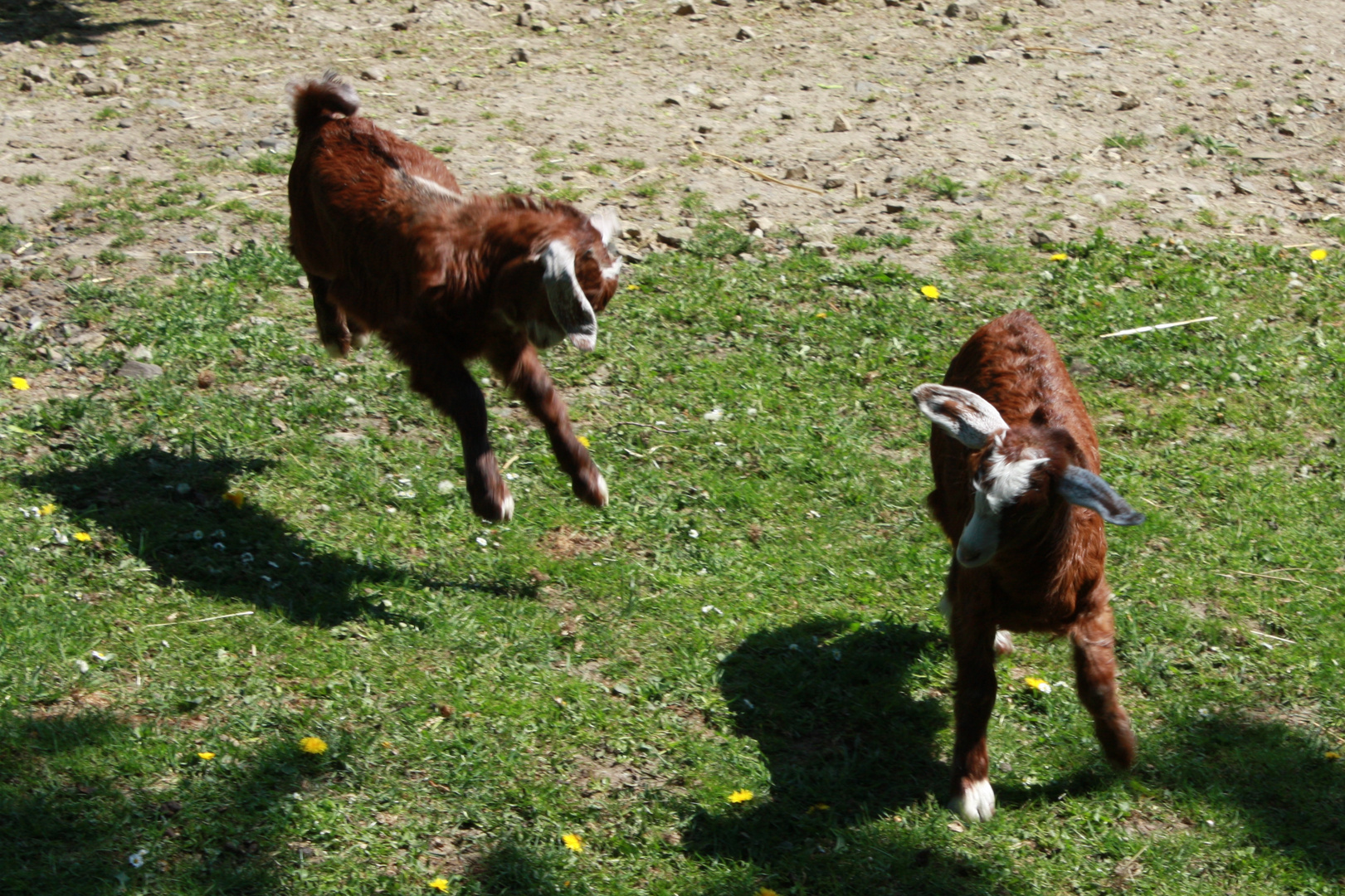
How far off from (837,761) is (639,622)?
3.56 ft

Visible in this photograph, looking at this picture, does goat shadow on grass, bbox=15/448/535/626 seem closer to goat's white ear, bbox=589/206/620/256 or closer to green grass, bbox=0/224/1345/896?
green grass, bbox=0/224/1345/896

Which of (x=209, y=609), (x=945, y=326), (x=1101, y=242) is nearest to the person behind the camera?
(x=209, y=609)

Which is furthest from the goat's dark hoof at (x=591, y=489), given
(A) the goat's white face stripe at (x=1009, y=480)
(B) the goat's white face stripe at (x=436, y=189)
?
(A) the goat's white face stripe at (x=1009, y=480)

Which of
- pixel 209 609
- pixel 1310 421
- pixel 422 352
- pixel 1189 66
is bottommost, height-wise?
pixel 209 609

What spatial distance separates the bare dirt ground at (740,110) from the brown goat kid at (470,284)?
2763 mm

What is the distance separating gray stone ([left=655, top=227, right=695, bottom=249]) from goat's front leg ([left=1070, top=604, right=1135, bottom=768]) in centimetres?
482

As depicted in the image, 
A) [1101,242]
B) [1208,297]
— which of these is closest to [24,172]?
[1101,242]

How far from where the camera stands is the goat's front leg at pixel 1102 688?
175 inches

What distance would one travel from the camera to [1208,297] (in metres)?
8.27

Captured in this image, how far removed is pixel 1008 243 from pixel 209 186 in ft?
19.2

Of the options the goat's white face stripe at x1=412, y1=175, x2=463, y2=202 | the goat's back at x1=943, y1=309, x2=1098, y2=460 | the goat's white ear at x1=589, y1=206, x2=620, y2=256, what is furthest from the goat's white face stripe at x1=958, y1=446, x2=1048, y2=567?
the goat's white face stripe at x1=412, y1=175, x2=463, y2=202

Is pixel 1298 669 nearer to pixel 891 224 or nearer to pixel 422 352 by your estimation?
pixel 422 352

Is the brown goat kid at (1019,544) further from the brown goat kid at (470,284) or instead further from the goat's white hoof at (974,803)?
the brown goat kid at (470,284)

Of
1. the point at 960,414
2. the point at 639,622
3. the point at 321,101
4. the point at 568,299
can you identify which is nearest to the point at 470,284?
the point at 568,299
